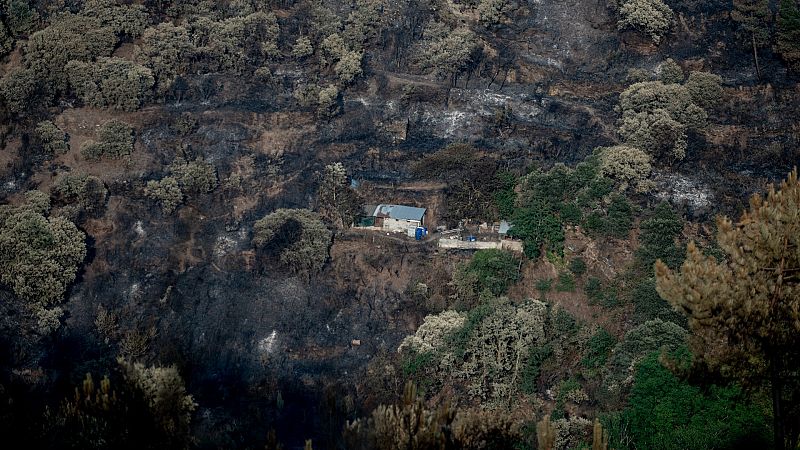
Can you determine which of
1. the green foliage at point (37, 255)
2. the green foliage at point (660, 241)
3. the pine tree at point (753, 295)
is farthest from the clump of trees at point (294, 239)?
the pine tree at point (753, 295)

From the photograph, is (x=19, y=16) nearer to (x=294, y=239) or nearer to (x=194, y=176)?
(x=194, y=176)

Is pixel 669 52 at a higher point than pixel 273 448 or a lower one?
lower

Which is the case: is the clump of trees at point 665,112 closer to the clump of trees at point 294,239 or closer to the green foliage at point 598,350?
the green foliage at point 598,350

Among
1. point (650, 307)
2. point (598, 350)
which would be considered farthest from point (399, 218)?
point (650, 307)

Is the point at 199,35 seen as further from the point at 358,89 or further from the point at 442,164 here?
the point at 442,164

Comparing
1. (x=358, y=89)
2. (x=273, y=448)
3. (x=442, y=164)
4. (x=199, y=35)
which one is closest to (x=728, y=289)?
(x=273, y=448)
